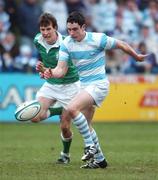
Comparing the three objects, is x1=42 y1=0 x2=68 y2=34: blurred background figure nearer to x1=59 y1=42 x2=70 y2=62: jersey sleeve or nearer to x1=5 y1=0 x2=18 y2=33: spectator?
x1=5 y1=0 x2=18 y2=33: spectator

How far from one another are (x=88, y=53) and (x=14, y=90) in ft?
37.0

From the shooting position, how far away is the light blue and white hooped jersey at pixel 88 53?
11672mm

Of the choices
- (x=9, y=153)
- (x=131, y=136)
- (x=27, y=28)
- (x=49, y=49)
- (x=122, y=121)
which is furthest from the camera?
(x=27, y=28)

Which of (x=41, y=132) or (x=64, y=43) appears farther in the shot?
(x=41, y=132)

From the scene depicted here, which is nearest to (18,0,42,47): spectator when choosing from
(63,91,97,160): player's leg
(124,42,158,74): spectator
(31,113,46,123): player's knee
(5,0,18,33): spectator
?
(5,0,18,33): spectator

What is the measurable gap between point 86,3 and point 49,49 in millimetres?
13889

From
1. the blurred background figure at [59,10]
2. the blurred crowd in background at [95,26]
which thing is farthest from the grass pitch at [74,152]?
the blurred background figure at [59,10]

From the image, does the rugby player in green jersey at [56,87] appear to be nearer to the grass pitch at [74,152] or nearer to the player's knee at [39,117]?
the player's knee at [39,117]

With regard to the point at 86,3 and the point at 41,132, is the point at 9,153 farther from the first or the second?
the point at 86,3

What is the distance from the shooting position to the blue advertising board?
22578 mm

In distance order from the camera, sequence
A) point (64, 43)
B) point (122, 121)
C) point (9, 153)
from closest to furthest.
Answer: point (64, 43) < point (9, 153) < point (122, 121)

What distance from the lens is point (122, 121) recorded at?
23.6 metres

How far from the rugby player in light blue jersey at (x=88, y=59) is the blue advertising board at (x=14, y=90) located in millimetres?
10894

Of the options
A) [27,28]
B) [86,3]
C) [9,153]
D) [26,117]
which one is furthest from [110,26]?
[26,117]
